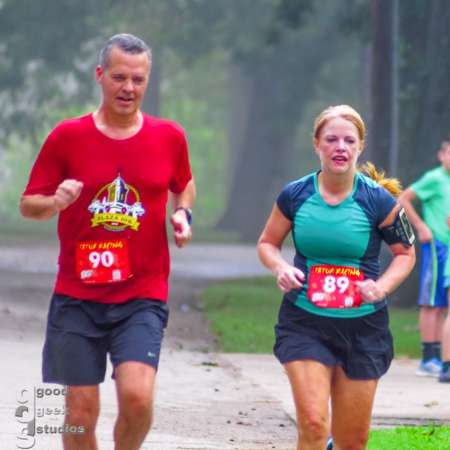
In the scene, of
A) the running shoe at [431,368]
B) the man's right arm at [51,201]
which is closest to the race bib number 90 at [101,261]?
the man's right arm at [51,201]

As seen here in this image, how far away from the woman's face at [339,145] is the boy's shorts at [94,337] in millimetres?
947

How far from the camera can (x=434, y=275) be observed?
12.4 metres

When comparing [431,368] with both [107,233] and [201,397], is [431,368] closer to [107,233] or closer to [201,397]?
[201,397]

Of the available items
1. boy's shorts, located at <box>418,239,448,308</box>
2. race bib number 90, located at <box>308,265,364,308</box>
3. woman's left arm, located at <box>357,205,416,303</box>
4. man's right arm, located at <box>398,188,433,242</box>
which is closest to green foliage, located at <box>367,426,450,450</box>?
woman's left arm, located at <box>357,205,416,303</box>

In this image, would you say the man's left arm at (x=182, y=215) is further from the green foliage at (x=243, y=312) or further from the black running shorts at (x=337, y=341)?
the green foliage at (x=243, y=312)

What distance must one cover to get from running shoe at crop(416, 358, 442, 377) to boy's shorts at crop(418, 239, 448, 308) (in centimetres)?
45

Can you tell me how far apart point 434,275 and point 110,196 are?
622 cm

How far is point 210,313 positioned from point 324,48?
92.2 feet

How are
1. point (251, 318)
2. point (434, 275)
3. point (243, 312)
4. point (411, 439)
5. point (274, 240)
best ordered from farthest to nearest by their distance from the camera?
1. point (243, 312)
2. point (251, 318)
3. point (434, 275)
4. point (411, 439)
5. point (274, 240)

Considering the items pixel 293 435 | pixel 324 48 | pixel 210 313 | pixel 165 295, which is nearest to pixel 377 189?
pixel 165 295

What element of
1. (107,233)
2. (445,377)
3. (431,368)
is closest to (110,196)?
(107,233)

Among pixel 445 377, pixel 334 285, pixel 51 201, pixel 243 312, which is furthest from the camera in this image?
pixel 243 312

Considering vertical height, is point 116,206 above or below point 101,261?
above

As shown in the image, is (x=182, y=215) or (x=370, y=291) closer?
(x=370, y=291)
